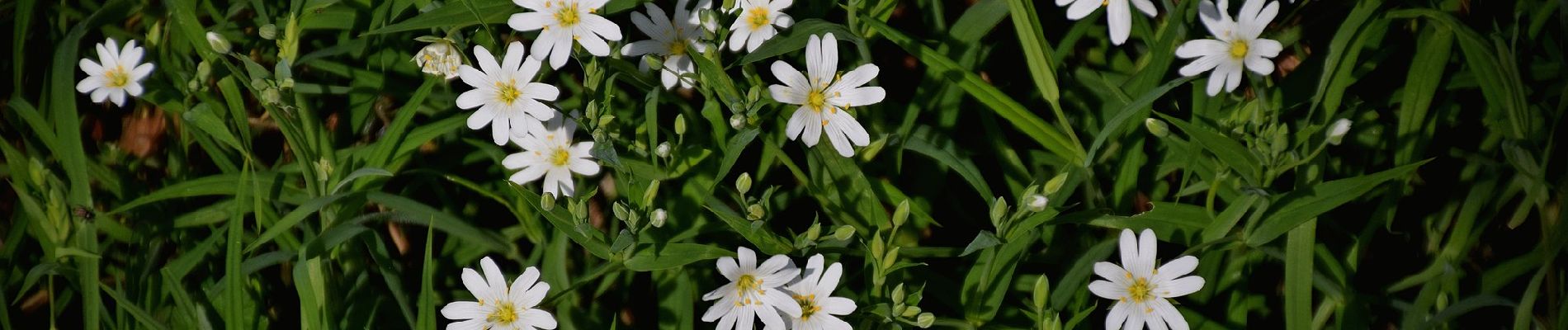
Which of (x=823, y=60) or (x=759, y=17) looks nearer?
(x=823, y=60)

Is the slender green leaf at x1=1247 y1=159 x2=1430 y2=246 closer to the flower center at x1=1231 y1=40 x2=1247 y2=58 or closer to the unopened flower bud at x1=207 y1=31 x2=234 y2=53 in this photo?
the flower center at x1=1231 y1=40 x2=1247 y2=58

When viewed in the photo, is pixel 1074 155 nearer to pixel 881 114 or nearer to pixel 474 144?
pixel 881 114

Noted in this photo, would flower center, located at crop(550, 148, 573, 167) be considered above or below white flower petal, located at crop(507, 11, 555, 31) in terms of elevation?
below

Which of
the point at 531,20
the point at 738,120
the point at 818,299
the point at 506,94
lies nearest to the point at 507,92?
the point at 506,94

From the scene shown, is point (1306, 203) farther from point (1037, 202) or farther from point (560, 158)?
point (560, 158)

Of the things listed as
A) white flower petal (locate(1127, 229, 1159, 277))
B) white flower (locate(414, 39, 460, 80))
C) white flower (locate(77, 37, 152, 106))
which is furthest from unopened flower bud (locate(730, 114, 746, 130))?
white flower (locate(77, 37, 152, 106))

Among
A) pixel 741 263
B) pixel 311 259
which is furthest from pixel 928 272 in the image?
pixel 311 259
